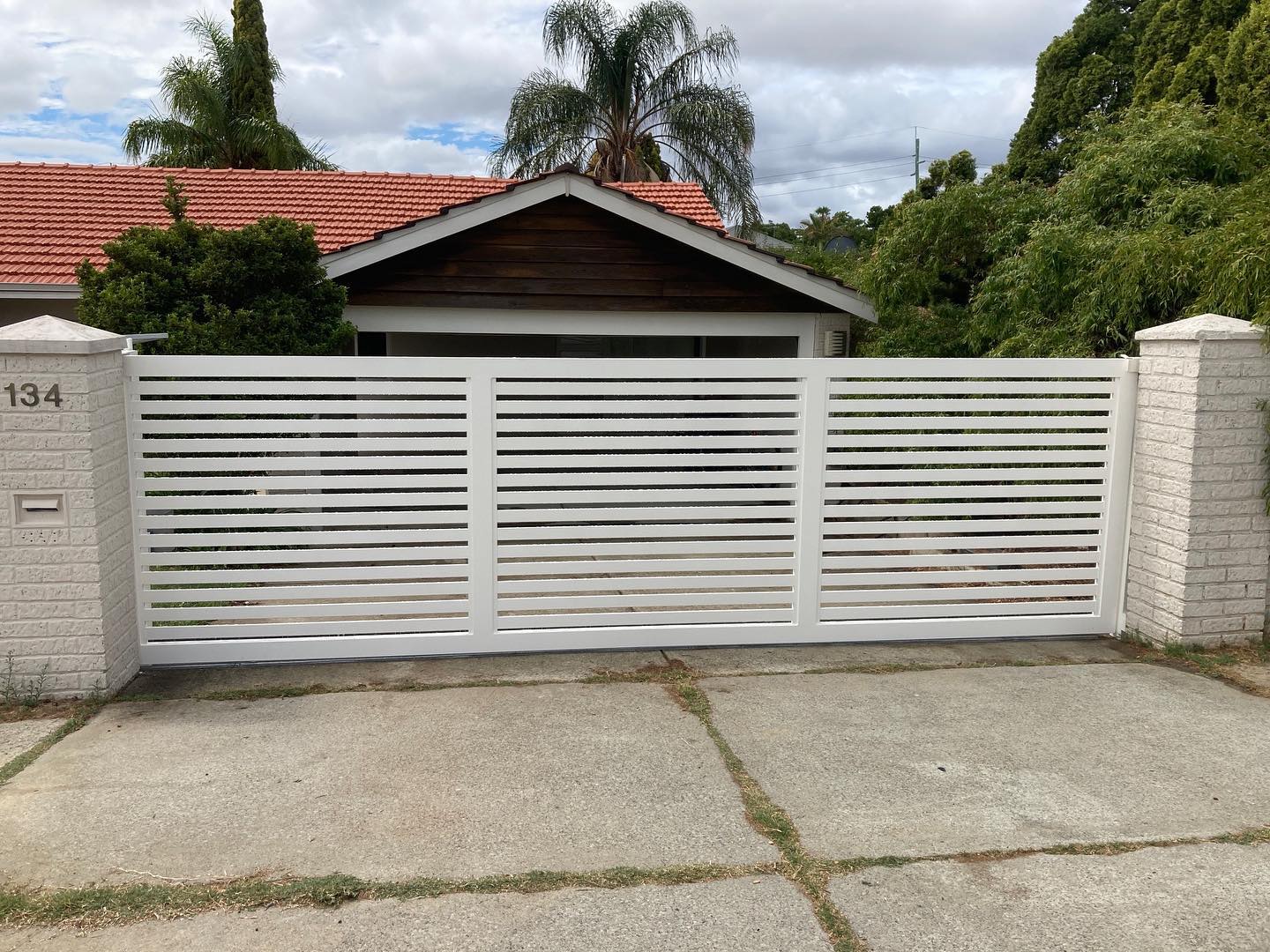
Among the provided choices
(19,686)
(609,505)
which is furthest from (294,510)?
(609,505)

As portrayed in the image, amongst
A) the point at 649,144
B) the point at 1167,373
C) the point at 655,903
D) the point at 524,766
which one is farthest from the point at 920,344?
the point at 649,144

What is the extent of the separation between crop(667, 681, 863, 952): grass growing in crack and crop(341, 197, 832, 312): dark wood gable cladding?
19.9 ft

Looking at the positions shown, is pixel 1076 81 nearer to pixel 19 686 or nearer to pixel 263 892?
pixel 19 686

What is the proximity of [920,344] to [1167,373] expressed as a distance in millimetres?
4456

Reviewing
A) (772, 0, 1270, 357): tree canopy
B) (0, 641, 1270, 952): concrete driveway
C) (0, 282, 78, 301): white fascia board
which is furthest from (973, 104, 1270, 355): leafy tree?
(0, 282, 78, 301): white fascia board

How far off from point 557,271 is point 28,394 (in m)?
5.77

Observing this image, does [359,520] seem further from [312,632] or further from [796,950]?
[796,950]

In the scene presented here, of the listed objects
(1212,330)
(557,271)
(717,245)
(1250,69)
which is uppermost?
(1250,69)

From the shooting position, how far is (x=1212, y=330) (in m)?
5.24

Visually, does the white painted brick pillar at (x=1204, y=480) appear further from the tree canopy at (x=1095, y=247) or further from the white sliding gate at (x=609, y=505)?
the tree canopy at (x=1095, y=247)

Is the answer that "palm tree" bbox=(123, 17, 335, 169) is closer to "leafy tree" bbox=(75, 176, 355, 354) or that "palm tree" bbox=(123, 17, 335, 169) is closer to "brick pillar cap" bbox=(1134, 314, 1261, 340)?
"leafy tree" bbox=(75, 176, 355, 354)

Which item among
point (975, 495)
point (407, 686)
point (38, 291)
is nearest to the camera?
point (407, 686)

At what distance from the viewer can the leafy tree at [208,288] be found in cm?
713

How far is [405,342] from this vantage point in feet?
40.9
